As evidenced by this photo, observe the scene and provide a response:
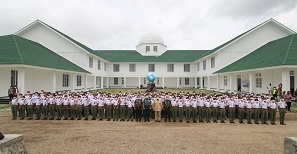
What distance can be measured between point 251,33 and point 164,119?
67.4 ft

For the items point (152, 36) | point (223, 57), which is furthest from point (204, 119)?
point (152, 36)

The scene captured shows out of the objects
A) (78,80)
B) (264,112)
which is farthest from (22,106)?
(78,80)

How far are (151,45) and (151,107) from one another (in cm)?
3199

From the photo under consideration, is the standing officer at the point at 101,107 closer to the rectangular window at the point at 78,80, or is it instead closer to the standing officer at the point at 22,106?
the standing officer at the point at 22,106

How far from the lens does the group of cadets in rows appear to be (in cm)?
1122

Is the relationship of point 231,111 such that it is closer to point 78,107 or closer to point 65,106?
point 78,107

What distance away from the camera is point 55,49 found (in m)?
28.0

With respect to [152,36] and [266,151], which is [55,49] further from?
[266,151]

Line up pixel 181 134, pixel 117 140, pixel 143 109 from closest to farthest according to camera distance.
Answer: pixel 117 140 < pixel 181 134 < pixel 143 109

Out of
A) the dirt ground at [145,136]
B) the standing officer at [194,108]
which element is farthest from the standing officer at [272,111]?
the standing officer at [194,108]

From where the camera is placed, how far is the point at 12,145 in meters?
4.83

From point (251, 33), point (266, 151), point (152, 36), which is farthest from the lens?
point (152, 36)

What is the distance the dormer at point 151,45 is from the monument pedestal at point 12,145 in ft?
126

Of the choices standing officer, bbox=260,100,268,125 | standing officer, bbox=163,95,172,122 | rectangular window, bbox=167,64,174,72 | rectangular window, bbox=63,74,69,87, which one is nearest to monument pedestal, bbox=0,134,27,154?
standing officer, bbox=163,95,172,122
